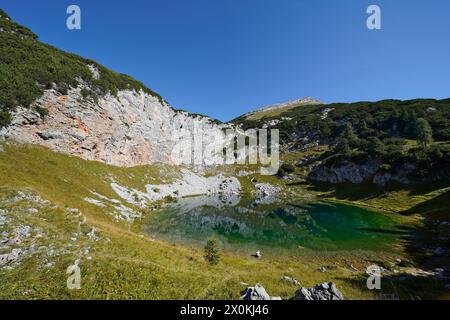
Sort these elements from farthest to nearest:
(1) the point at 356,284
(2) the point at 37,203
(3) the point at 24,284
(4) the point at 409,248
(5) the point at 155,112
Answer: (5) the point at 155,112 < (4) the point at 409,248 < (2) the point at 37,203 < (1) the point at 356,284 < (3) the point at 24,284

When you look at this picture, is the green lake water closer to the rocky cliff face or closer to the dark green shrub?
the dark green shrub

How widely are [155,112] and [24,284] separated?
89.0 m

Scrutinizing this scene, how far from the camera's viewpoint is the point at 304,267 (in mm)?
26031

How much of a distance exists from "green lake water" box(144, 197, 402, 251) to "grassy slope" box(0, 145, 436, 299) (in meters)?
4.45

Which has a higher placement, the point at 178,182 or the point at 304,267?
the point at 178,182

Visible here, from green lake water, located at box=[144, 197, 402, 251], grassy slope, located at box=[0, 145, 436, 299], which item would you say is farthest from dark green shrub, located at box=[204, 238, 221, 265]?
green lake water, located at box=[144, 197, 402, 251]

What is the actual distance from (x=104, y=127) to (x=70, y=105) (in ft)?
34.9

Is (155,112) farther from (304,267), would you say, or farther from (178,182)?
(304,267)

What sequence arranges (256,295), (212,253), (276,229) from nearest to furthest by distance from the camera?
(256,295) → (212,253) → (276,229)

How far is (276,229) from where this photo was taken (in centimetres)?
4434
